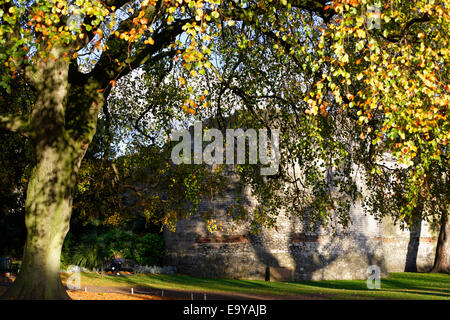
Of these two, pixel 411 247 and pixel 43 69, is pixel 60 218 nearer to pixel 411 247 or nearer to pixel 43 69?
pixel 43 69

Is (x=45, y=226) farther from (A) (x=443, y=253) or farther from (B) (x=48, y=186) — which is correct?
(A) (x=443, y=253)

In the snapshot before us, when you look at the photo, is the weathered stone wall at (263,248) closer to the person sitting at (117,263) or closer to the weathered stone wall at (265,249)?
the weathered stone wall at (265,249)

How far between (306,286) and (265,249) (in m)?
3.03

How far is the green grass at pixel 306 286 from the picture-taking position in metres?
14.2

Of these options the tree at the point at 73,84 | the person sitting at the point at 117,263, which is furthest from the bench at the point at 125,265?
the tree at the point at 73,84

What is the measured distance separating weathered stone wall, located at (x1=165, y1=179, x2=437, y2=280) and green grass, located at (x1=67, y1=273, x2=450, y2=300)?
2.83 ft

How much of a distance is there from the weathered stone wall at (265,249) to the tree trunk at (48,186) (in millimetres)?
12097

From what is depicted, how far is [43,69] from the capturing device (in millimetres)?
8227

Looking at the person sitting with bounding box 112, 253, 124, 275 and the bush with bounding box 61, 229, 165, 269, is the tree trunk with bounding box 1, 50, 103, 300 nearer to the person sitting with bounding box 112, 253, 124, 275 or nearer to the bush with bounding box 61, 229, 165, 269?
the bush with bounding box 61, 229, 165, 269

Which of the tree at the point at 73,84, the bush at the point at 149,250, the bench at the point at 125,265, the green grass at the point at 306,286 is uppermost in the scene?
the tree at the point at 73,84

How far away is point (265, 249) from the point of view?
2044 centimetres

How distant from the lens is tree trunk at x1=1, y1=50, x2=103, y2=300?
Result: 752cm

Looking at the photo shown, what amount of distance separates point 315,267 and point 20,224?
39.6 feet
